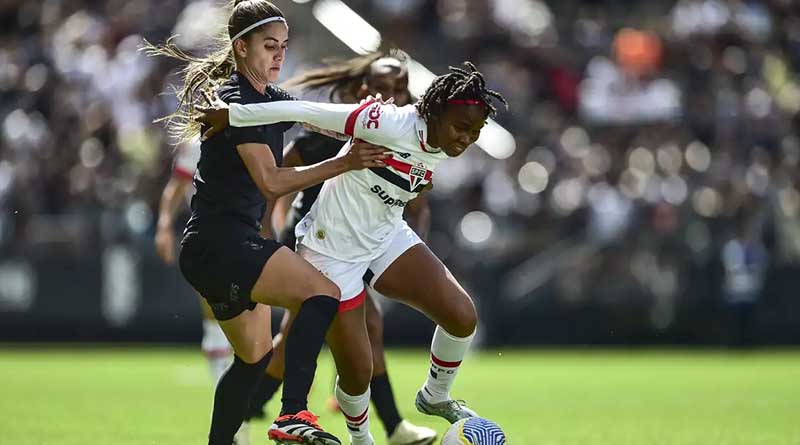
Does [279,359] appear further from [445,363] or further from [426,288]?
[426,288]

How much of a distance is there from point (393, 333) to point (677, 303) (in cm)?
349

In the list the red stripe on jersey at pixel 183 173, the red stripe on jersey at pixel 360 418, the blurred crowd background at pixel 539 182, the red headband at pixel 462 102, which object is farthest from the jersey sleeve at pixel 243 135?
the blurred crowd background at pixel 539 182

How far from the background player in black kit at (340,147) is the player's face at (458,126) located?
1.57 m

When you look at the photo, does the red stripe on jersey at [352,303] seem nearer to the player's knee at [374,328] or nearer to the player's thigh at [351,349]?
the player's thigh at [351,349]

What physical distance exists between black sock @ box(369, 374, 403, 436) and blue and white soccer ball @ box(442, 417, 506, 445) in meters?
1.02

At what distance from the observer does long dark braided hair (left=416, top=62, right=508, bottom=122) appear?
616cm

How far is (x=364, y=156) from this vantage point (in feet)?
20.1

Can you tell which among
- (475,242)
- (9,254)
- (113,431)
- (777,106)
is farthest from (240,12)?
(777,106)

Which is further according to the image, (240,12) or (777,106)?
(777,106)

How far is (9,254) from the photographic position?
52.7ft

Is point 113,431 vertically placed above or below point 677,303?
above

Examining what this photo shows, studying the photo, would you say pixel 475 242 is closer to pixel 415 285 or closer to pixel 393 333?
pixel 393 333

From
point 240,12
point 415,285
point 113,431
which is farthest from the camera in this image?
point 113,431

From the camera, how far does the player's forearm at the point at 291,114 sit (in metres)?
5.89
